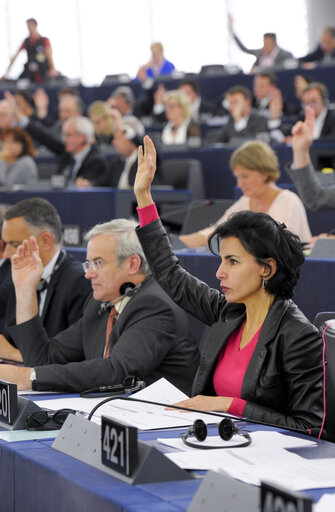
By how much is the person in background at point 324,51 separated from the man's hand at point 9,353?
857cm

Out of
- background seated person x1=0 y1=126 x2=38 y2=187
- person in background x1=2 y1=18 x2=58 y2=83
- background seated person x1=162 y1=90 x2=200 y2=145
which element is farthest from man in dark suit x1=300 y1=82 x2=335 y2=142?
person in background x1=2 y1=18 x2=58 y2=83

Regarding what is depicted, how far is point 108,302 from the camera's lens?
116 inches

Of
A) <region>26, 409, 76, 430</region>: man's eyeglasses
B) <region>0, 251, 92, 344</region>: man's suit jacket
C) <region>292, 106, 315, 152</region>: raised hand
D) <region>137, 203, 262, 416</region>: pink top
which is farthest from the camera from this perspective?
<region>292, 106, 315, 152</region>: raised hand

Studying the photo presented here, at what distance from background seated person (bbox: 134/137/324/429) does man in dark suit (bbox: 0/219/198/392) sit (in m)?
0.21

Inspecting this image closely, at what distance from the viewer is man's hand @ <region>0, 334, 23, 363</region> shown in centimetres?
330

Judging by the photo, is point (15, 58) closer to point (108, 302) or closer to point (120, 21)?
point (120, 21)

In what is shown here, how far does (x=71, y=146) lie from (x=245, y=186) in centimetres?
325

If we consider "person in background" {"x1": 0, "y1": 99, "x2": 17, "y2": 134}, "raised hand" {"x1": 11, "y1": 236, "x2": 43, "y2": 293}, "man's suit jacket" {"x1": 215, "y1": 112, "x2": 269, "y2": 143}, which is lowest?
"raised hand" {"x1": 11, "y1": 236, "x2": 43, "y2": 293}

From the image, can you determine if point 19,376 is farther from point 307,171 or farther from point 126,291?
point 307,171

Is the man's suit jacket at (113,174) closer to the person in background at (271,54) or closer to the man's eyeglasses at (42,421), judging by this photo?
the person in background at (271,54)

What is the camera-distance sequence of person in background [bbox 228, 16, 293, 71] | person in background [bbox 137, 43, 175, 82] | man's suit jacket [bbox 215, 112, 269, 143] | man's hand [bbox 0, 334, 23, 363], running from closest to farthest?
man's hand [bbox 0, 334, 23, 363] < man's suit jacket [bbox 215, 112, 269, 143] < person in background [bbox 228, 16, 293, 71] < person in background [bbox 137, 43, 175, 82]

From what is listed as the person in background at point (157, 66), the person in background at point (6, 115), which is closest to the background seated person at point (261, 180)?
the person in background at point (6, 115)

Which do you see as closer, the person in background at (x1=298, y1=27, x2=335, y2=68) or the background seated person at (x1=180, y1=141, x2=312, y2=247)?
the background seated person at (x1=180, y1=141, x2=312, y2=247)

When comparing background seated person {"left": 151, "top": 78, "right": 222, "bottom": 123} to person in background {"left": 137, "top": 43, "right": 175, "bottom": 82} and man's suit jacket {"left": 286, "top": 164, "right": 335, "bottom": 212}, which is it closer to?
person in background {"left": 137, "top": 43, "right": 175, "bottom": 82}
